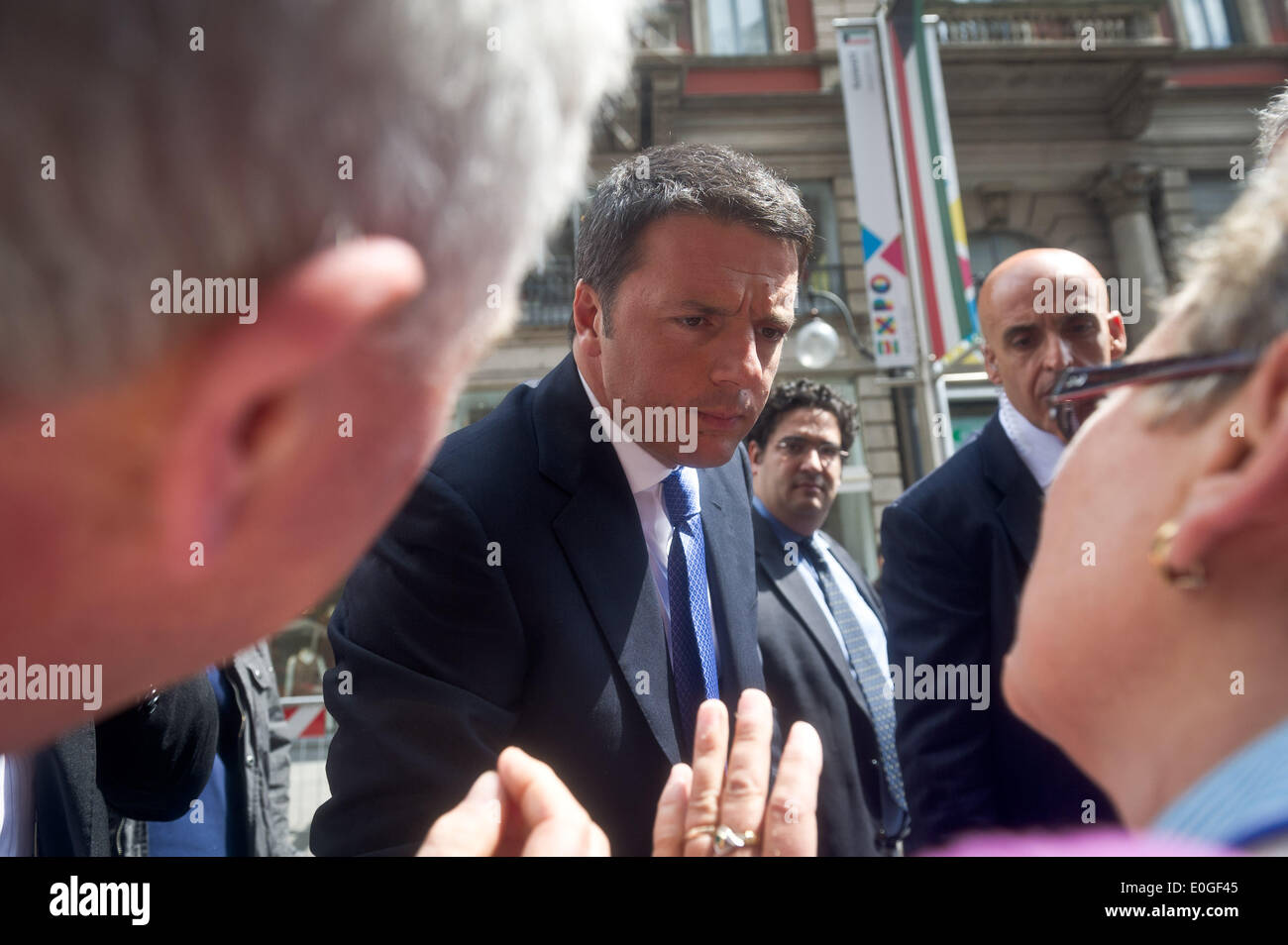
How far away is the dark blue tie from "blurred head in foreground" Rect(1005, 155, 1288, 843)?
621 mm

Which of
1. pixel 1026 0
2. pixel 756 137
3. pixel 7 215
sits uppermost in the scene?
pixel 1026 0

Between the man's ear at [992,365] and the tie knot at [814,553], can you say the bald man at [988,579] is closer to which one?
the man's ear at [992,365]

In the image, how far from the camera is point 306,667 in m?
4.68

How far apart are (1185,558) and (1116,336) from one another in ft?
4.61

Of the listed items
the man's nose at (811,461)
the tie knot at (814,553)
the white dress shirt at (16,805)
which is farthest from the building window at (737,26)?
the white dress shirt at (16,805)

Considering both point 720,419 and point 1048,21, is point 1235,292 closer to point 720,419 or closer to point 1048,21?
point 720,419

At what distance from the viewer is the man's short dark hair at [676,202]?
1.50m

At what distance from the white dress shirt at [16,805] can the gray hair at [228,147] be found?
1106 mm

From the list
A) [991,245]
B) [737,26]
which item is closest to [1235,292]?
[737,26]

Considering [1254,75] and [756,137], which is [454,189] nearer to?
[756,137]

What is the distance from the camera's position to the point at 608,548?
130 centimetres
